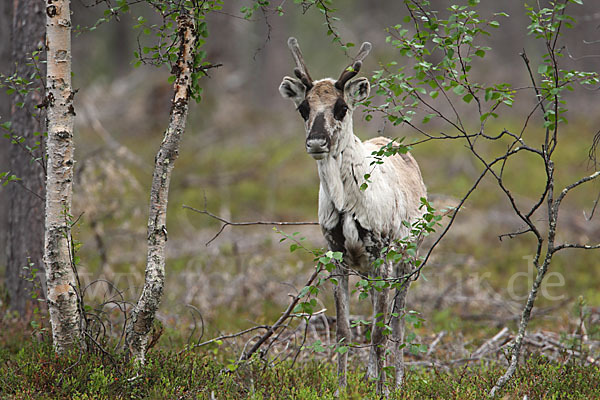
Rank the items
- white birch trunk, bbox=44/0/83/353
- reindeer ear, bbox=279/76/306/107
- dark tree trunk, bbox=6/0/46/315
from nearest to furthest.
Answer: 1. white birch trunk, bbox=44/0/83/353
2. reindeer ear, bbox=279/76/306/107
3. dark tree trunk, bbox=6/0/46/315

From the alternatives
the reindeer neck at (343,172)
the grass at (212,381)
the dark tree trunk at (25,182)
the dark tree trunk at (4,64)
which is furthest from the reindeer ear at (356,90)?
the dark tree trunk at (4,64)

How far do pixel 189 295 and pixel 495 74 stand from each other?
22387mm

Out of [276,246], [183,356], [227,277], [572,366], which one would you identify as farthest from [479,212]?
[183,356]

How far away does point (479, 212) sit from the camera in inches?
534

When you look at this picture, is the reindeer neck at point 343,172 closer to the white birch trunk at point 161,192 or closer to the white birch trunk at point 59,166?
the white birch trunk at point 161,192

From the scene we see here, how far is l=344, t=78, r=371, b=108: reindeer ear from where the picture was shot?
17.0 ft

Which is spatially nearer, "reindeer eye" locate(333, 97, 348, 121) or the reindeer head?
the reindeer head

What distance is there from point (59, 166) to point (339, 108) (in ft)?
7.93

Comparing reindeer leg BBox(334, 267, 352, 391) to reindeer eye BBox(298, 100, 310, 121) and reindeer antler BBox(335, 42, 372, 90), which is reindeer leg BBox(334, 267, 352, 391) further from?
reindeer antler BBox(335, 42, 372, 90)

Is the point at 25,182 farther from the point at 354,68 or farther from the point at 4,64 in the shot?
the point at 354,68

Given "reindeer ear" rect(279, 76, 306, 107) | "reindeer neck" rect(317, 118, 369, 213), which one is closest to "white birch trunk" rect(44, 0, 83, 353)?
"reindeer ear" rect(279, 76, 306, 107)

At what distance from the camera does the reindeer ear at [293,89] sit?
207 inches

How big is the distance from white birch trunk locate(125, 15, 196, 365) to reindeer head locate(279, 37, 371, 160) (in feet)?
2.95

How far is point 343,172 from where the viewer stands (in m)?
5.45
